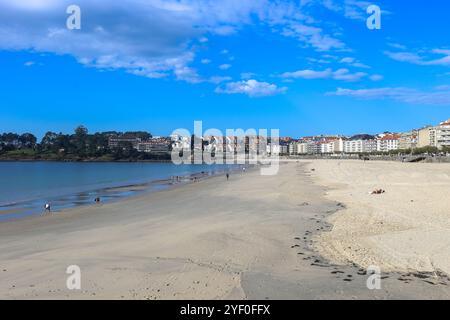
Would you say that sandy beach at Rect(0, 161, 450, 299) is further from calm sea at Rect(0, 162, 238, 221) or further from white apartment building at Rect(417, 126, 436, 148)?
white apartment building at Rect(417, 126, 436, 148)

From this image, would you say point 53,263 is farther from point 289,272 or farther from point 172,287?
point 289,272

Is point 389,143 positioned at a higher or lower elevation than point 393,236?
higher

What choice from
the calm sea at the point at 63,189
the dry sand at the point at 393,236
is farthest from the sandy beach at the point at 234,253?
the calm sea at the point at 63,189

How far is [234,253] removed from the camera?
9.59 metres

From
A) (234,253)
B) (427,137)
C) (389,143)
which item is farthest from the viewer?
(389,143)

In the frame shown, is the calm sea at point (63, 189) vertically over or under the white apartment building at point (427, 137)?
under

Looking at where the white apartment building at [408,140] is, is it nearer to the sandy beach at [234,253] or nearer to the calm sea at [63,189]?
the calm sea at [63,189]

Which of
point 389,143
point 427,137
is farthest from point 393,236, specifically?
point 389,143

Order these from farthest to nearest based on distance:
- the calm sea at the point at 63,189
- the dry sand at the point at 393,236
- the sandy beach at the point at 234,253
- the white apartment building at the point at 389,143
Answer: the white apartment building at the point at 389,143
the calm sea at the point at 63,189
the dry sand at the point at 393,236
the sandy beach at the point at 234,253

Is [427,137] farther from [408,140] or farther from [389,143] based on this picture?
[389,143]

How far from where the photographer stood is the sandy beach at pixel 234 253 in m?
6.68

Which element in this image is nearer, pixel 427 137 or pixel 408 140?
pixel 427 137
